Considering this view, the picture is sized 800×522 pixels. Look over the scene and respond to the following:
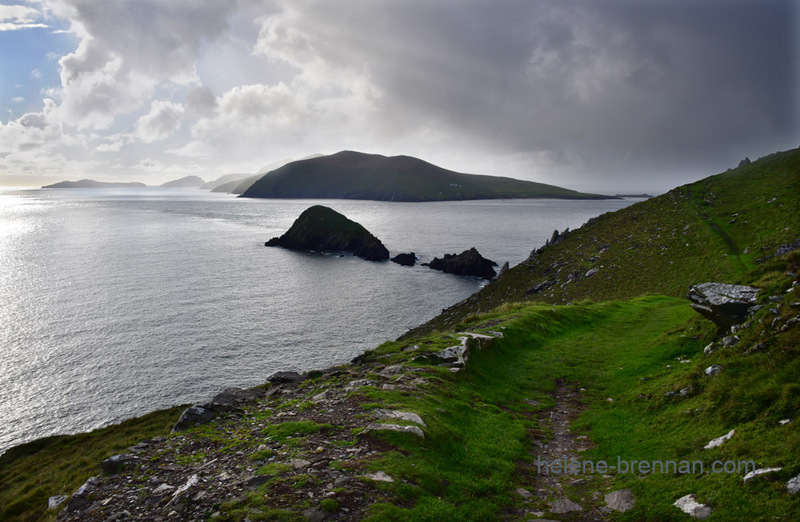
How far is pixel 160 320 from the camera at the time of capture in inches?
2451

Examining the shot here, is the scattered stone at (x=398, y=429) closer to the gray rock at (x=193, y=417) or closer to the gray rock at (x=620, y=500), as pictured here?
the gray rock at (x=620, y=500)

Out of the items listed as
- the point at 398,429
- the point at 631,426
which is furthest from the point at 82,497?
the point at 631,426

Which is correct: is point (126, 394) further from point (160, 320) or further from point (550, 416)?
point (550, 416)

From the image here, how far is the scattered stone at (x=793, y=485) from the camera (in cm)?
864

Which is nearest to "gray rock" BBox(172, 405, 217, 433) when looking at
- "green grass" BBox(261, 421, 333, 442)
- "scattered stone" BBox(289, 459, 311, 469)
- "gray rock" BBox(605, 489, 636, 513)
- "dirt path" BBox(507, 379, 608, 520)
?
"green grass" BBox(261, 421, 333, 442)

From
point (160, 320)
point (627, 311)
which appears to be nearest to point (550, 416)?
point (627, 311)

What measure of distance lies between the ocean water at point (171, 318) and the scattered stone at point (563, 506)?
39498mm

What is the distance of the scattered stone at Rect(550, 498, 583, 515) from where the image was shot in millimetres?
11570

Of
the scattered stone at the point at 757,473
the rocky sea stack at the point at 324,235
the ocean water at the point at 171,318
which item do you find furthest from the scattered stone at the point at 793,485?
the rocky sea stack at the point at 324,235

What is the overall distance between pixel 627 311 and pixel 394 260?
78.4m

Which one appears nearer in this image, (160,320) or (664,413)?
(664,413)

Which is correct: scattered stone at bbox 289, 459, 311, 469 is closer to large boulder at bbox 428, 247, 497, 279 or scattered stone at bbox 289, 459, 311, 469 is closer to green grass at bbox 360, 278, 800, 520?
green grass at bbox 360, 278, 800, 520

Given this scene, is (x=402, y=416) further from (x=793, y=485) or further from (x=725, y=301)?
(x=725, y=301)

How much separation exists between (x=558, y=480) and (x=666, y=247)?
207ft
